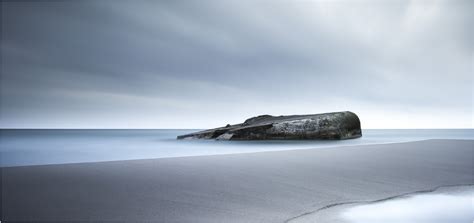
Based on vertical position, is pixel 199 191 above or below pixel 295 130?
below

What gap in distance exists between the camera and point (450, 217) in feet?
7.77

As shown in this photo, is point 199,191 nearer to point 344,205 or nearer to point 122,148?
point 344,205

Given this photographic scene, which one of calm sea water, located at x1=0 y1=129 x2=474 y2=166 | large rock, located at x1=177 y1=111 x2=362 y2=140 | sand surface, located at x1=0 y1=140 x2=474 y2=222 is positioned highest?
large rock, located at x1=177 y1=111 x2=362 y2=140

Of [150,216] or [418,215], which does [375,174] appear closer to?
[418,215]

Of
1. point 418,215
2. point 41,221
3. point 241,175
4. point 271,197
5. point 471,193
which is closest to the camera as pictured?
point 41,221

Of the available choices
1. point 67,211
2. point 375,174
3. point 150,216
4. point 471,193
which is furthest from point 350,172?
point 67,211

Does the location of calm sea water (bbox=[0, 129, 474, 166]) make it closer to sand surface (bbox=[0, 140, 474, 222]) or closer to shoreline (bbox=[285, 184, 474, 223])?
sand surface (bbox=[0, 140, 474, 222])

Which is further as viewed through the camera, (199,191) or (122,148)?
(122,148)

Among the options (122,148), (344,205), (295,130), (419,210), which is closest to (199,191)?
(344,205)

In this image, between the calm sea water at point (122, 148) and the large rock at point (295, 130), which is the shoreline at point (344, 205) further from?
the large rock at point (295, 130)

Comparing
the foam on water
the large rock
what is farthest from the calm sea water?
the foam on water

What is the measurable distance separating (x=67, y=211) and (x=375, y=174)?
450 centimetres

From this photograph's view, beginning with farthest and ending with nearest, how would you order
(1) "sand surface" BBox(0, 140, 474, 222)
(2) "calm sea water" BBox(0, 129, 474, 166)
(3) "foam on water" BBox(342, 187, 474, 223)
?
(2) "calm sea water" BBox(0, 129, 474, 166)
(1) "sand surface" BBox(0, 140, 474, 222)
(3) "foam on water" BBox(342, 187, 474, 223)

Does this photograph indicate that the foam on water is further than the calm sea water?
No
